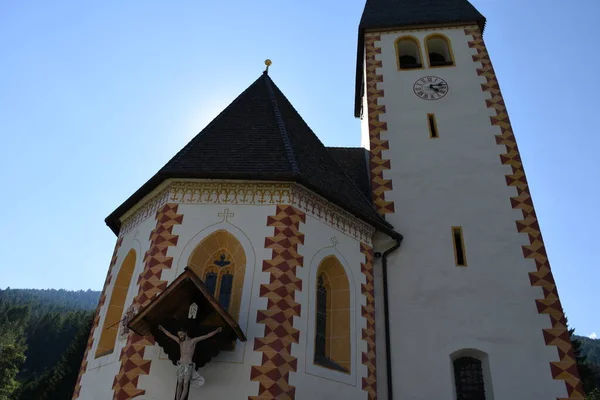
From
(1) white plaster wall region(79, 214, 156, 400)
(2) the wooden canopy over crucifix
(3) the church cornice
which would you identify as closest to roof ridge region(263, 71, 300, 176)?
(3) the church cornice

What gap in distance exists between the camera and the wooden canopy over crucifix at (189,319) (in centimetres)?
793

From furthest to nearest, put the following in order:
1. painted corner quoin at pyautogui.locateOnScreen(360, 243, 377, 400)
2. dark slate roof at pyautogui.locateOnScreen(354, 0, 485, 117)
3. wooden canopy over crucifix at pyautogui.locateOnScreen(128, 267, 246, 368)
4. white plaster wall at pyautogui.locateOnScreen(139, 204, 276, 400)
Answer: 1. dark slate roof at pyautogui.locateOnScreen(354, 0, 485, 117)
2. painted corner quoin at pyautogui.locateOnScreen(360, 243, 377, 400)
3. white plaster wall at pyautogui.locateOnScreen(139, 204, 276, 400)
4. wooden canopy over crucifix at pyautogui.locateOnScreen(128, 267, 246, 368)

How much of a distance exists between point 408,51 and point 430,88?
9.97 feet

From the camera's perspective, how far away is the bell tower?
10742mm

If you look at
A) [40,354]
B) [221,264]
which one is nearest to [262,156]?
[221,264]

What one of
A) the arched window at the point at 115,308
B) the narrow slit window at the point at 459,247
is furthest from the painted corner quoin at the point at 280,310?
the narrow slit window at the point at 459,247

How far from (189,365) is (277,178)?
4.08 meters

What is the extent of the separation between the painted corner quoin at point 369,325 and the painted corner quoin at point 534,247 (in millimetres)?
3582

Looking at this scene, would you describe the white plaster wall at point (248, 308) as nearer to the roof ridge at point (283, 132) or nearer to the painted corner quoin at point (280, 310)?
the painted corner quoin at point (280, 310)

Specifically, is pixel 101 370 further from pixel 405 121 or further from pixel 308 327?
pixel 405 121

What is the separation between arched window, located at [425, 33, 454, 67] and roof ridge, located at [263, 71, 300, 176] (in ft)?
19.2

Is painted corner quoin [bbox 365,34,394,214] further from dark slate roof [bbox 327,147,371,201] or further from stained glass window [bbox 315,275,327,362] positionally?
stained glass window [bbox 315,275,327,362]

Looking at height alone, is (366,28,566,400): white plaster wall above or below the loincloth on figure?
above

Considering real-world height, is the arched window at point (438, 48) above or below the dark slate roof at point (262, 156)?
above
